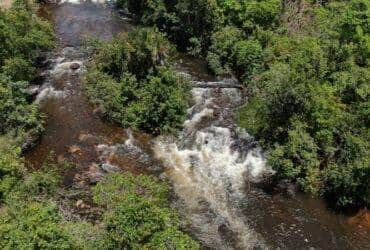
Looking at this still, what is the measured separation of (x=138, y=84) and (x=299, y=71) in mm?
9628

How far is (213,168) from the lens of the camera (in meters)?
25.9

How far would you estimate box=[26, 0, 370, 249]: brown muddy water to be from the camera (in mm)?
22641

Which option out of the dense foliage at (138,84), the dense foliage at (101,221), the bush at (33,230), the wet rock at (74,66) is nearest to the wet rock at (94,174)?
the dense foliage at (101,221)

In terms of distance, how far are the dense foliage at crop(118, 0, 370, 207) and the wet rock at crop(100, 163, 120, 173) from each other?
784 cm

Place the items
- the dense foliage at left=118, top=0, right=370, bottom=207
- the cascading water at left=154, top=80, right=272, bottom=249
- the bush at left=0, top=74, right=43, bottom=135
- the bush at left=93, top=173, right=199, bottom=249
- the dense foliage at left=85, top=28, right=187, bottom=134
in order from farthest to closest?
the dense foliage at left=85, top=28, right=187, bottom=134 → the bush at left=0, top=74, right=43, bottom=135 → the dense foliage at left=118, top=0, right=370, bottom=207 → the cascading water at left=154, top=80, right=272, bottom=249 → the bush at left=93, top=173, right=199, bottom=249

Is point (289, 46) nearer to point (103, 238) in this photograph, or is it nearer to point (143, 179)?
point (143, 179)

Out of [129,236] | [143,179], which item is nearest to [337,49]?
[143,179]

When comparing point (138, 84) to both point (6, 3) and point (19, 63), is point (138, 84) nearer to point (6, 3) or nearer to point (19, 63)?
point (19, 63)

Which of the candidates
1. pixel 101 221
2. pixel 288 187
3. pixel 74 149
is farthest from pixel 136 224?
pixel 288 187

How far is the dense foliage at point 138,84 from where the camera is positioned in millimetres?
27984

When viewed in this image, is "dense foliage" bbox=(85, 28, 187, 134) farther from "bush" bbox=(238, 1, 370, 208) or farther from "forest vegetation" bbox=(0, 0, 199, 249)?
"bush" bbox=(238, 1, 370, 208)

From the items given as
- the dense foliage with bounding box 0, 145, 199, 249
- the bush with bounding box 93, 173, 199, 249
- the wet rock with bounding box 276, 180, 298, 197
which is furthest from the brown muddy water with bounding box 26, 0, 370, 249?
the bush with bounding box 93, 173, 199, 249

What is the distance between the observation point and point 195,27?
35062 mm

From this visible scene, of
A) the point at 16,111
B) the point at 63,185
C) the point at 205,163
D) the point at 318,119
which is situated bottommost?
the point at 63,185
